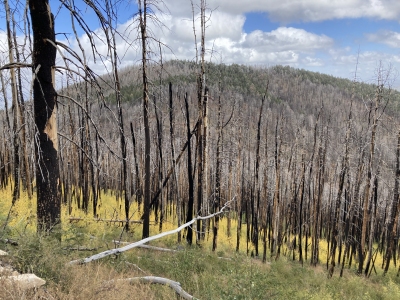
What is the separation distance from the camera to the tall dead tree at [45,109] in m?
4.25

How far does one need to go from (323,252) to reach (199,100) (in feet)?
65.9

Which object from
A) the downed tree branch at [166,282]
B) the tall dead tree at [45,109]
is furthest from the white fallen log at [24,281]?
the downed tree branch at [166,282]

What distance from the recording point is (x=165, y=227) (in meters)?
14.6

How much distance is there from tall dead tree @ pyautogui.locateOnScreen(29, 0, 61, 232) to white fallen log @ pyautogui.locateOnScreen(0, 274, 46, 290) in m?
0.96

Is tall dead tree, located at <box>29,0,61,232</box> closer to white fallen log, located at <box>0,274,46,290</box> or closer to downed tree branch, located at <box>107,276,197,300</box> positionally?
white fallen log, located at <box>0,274,46,290</box>

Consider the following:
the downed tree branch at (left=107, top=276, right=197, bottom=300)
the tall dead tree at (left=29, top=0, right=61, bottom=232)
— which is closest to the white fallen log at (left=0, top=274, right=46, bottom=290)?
the tall dead tree at (left=29, top=0, right=61, bottom=232)

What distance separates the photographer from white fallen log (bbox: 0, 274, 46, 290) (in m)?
3.10

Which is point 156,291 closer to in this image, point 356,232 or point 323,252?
point 356,232

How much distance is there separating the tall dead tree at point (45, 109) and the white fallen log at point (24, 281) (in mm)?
961

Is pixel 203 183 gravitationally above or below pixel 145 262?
above

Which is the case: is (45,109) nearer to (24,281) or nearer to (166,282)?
(24,281)

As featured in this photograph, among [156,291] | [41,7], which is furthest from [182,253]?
[41,7]

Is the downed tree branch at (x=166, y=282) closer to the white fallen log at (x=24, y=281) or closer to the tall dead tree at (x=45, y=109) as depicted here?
the tall dead tree at (x=45, y=109)

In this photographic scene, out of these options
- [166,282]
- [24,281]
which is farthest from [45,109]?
[166,282]
